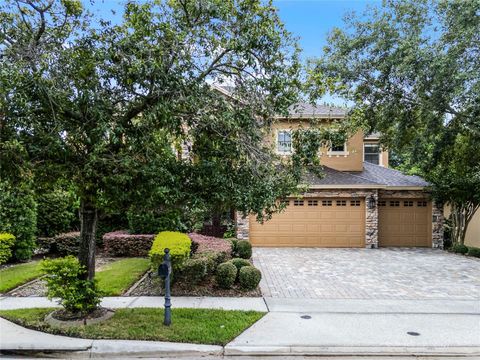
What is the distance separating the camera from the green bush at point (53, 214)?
12.9 m

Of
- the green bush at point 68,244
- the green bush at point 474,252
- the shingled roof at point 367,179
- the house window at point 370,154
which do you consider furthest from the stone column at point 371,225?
the green bush at point 68,244

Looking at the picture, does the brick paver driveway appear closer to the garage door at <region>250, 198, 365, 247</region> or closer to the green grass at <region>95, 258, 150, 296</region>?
the garage door at <region>250, 198, 365, 247</region>

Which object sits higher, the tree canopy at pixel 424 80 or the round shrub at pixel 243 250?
the tree canopy at pixel 424 80

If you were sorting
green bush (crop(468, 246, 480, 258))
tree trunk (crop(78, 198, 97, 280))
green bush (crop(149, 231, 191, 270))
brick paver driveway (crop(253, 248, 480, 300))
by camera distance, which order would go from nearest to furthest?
tree trunk (crop(78, 198, 97, 280)) < green bush (crop(149, 231, 191, 270)) < brick paver driveway (crop(253, 248, 480, 300)) < green bush (crop(468, 246, 480, 258))

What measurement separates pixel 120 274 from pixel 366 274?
6.88 metres

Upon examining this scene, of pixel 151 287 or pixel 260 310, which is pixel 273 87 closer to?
pixel 260 310

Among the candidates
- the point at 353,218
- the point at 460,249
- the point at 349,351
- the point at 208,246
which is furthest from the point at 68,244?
the point at 460,249

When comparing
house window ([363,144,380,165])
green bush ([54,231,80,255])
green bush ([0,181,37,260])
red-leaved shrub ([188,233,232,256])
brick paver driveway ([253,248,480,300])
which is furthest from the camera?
house window ([363,144,380,165])

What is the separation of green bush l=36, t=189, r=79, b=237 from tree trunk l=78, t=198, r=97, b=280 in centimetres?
680

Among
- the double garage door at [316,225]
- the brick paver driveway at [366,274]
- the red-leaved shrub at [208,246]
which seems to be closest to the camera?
the brick paver driveway at [366,274]

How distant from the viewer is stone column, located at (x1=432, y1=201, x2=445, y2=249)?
55.9 feet

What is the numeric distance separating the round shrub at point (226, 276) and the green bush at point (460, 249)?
1156 cm

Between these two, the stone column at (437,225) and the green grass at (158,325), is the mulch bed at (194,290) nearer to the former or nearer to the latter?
the green grass at (158,325)

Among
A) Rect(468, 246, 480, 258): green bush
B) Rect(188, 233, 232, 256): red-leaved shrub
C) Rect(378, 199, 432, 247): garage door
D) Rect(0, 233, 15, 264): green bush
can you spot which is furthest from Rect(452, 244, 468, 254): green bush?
Rect(0, 233, 15, 264): green bush
